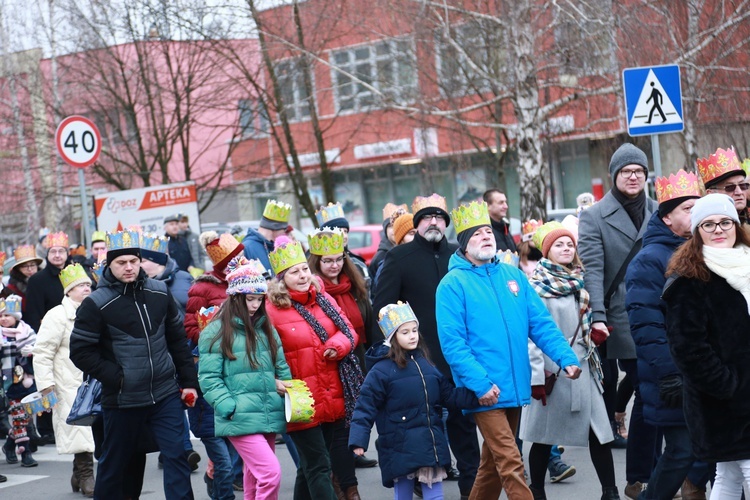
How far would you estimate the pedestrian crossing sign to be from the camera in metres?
10.7

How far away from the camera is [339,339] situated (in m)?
7.60

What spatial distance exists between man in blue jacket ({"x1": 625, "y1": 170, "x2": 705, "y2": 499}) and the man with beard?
64.2 inches

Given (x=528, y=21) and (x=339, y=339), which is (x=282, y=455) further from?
(x=528, y=21)

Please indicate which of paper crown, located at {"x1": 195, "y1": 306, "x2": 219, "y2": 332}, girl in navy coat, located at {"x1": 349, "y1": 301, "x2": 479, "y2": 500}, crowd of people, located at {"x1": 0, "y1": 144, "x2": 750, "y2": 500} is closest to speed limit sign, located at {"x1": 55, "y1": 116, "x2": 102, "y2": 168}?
crowd of people, located at {"x1": 0, "y1": 144, "x2": 750, "y2": 500}

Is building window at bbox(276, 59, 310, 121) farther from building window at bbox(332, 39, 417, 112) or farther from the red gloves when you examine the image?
the red gloves

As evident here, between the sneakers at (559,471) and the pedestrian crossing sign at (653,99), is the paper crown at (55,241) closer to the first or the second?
the pedestrian crossing sign at (653,99)

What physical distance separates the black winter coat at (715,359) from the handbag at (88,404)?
404cm

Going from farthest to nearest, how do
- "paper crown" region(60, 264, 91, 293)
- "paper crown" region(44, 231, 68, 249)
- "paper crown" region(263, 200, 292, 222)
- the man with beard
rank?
"paper crown" region(44, 231, 68, 249)
"paper crown" region(263, 200, 292, 222)
"paper crown" region(60, 264, 91, 293)
the man with beard

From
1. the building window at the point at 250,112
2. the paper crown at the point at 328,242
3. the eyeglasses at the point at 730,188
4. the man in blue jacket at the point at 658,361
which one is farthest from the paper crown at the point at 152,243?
the building window at the point at 250,112

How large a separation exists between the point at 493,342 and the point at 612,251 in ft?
6.10

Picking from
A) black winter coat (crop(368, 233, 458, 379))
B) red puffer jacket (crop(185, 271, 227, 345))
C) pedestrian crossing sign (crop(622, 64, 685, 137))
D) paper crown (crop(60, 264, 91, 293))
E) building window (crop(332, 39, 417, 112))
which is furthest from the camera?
building window (crop(332, 39, 417, 112))

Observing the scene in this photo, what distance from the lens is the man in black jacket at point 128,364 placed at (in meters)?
7.29

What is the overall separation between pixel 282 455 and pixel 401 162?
2757cm

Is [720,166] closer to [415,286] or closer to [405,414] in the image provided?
[415,286]
